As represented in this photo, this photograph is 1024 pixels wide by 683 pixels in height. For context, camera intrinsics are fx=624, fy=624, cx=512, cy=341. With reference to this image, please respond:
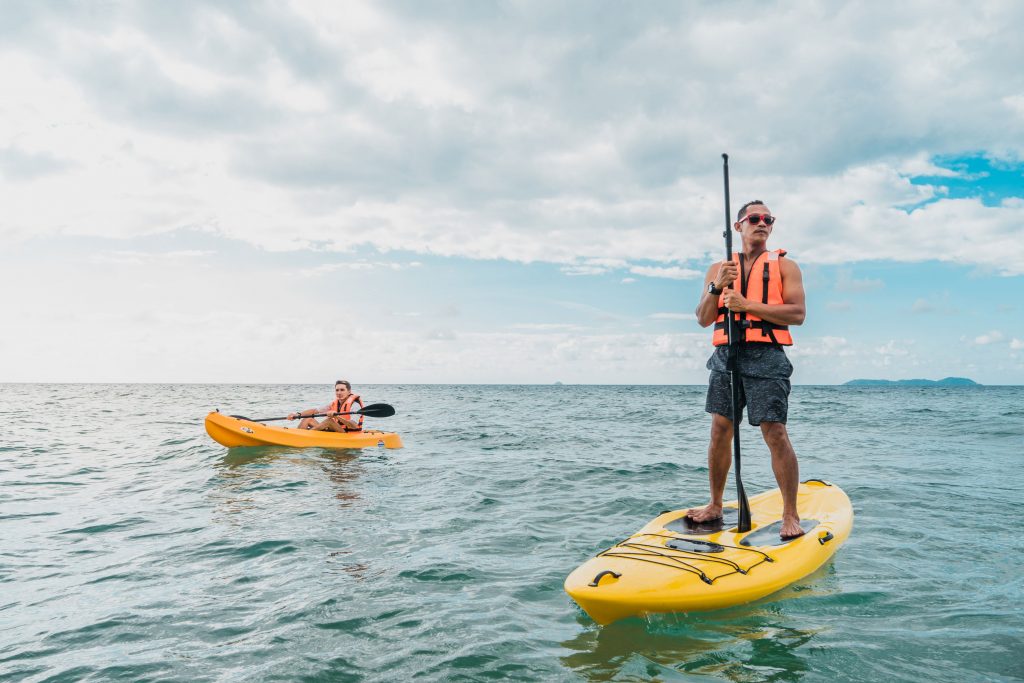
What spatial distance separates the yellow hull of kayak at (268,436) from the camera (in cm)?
1330

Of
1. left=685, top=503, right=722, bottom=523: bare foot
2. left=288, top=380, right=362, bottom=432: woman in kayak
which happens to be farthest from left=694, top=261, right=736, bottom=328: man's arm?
left=288, top=380, right=362, bottom=432: woman in kayak

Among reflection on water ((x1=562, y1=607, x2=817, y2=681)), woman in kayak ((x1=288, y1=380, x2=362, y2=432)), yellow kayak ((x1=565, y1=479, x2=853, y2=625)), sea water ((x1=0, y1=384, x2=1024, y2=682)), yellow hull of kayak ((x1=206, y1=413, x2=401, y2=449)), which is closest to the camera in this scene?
reflection on water ((x1=562, y1=607, x2=817, y2=681))

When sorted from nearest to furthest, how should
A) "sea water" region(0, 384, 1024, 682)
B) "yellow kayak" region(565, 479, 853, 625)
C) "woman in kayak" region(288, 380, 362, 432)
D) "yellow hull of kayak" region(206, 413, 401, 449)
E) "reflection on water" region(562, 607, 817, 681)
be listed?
"reflection on water" region(562, 607, 817, 681) → "sea water" region(0, 384, 1024, 682) → "yellow kayak" region(565, 479, 853, 625) → "yellow hull of kayak" region(206, 413, 401, 449) → "woman in kayak" region(288, 380, 362, 432)

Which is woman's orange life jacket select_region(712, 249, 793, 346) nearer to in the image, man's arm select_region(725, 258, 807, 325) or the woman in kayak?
man's arm select_region(725, 258, 807, 325)

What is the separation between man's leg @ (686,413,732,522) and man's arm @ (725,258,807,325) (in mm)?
940

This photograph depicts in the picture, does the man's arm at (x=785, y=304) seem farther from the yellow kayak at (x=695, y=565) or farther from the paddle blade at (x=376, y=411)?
the paddle blade at (x=376, y=411)

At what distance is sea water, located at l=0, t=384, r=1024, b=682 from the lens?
12.1 feet

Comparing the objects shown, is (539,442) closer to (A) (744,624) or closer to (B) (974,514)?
(B) (974,514)

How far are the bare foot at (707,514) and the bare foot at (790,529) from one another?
0.52 metres

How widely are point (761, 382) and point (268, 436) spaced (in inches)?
444

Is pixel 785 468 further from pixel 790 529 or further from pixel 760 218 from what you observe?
pixel 760 218

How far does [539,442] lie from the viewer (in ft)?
55.0

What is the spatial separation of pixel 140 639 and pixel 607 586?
309cm

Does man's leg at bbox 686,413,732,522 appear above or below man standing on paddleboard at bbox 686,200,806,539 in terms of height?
below
